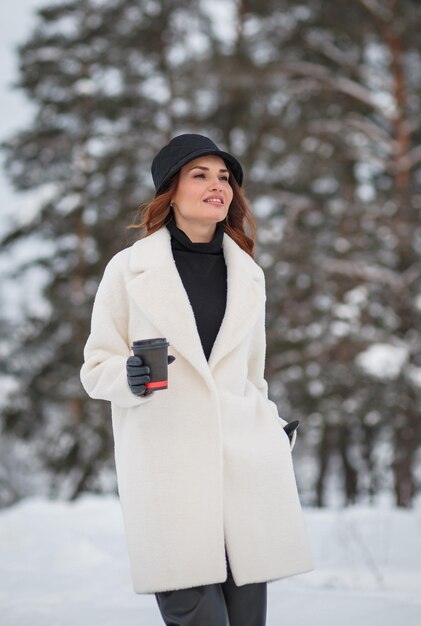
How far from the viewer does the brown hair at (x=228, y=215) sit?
2922 mm

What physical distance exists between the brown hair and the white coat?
11 cm

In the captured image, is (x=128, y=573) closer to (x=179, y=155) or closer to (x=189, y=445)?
(x=189, y=445)

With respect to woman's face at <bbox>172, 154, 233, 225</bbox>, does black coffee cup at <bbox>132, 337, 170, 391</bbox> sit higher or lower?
lower

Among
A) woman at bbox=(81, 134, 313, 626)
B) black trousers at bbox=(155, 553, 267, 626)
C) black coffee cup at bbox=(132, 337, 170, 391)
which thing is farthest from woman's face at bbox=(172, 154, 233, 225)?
black trousers at bbox=(155, 553, 267, 626)

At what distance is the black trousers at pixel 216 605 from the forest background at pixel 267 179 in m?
8.19

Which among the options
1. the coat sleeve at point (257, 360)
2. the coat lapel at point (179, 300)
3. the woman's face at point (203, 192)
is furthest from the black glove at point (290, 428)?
the woman's face at point (203, 192)

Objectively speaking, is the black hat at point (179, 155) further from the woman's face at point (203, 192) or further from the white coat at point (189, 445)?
the white coat at point (189, 445)

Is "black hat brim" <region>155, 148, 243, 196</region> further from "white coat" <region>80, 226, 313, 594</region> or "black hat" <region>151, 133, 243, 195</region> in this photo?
"white coat" <region>80, 226, 313, 594</region>

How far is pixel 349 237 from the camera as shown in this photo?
471 inches

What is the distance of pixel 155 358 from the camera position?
2436 mm

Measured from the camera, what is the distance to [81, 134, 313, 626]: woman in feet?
8.46

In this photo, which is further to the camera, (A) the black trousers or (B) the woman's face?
(B) the woman's face

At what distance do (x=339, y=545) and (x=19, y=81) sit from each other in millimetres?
11438

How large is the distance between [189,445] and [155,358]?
34 centimetres
